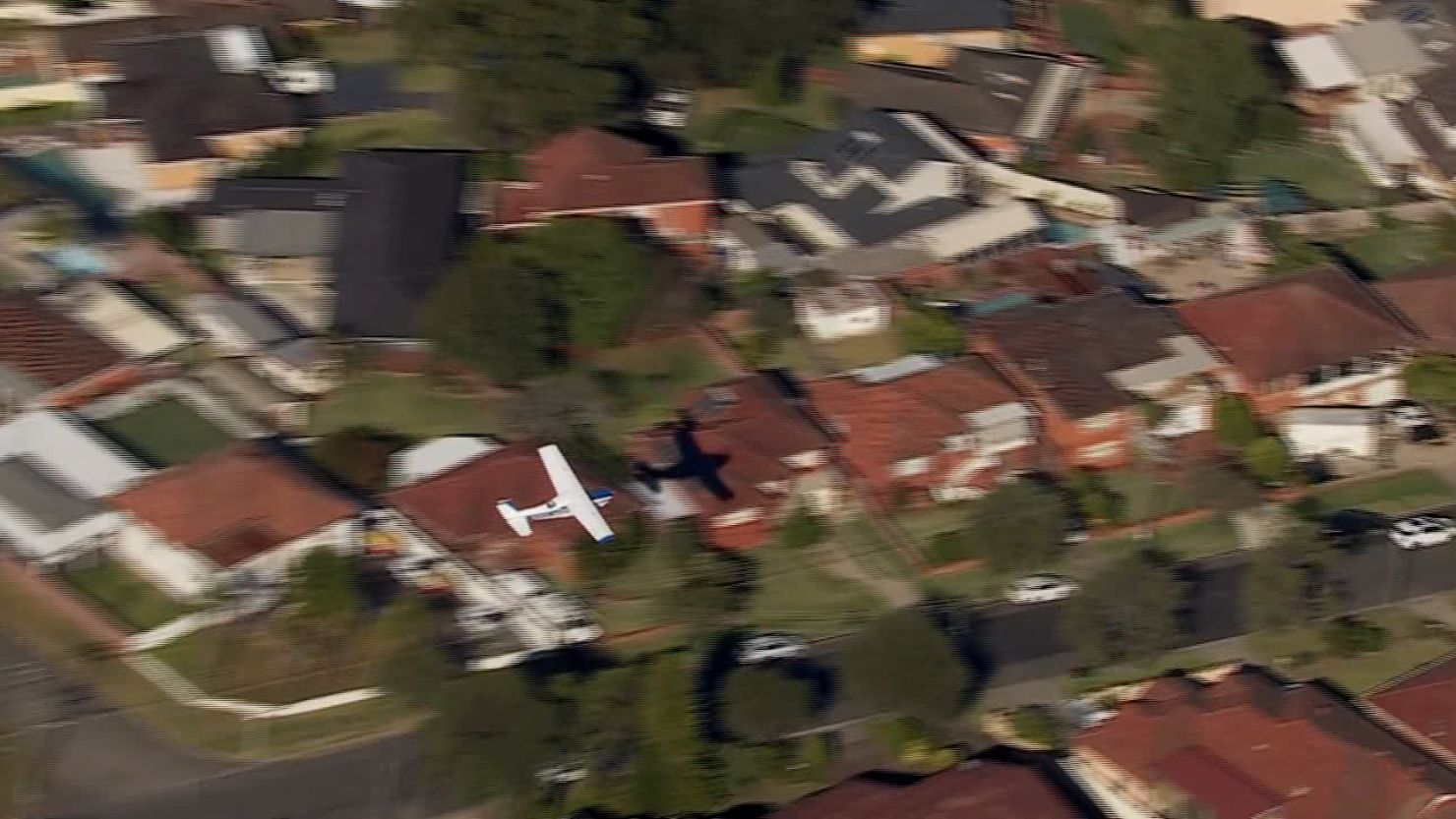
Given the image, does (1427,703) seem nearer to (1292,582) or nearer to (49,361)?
(1292,582)

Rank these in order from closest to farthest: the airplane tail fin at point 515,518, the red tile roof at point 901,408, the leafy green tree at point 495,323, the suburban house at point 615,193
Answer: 1. the airplane tail fin at point 515,518
2. the red tile roof at point 901,408
3. the leafy green tree at point 495,323
4. the suburban house at point 615,193

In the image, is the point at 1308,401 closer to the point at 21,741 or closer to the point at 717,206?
the point at 717,206

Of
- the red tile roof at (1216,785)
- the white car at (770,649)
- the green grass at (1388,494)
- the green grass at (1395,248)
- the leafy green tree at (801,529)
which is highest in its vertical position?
the green grass at (1395,248)

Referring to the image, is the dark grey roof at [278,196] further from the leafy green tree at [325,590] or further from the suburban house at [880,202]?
the leafy green tree at [325,590]

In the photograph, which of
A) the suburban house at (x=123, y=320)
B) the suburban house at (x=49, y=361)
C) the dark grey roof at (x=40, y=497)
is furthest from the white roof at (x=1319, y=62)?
the dark grey roof at (x=40, y=497)

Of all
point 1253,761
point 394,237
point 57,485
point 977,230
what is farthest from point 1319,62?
point 57,485
